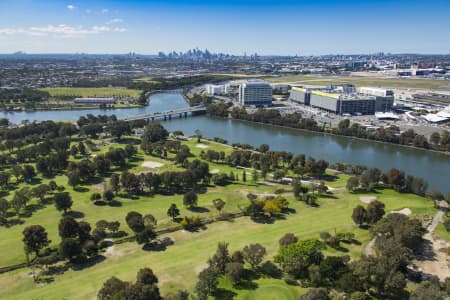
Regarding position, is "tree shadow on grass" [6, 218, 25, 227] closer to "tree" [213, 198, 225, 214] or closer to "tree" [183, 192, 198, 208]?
"tree" [183, 192, 198, 208]

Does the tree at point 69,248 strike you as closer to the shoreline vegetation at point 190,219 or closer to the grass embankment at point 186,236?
the shoreline vegetation at point 190,219

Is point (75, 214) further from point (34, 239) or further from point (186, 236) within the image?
point (186, 236)

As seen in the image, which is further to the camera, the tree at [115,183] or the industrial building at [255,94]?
the industrial building at [255,94]

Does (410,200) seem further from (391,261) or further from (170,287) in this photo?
(170,287)

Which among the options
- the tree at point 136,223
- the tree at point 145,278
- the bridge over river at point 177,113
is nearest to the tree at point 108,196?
the tree at point 136,223

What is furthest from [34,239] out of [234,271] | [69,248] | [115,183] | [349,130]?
[349,130]

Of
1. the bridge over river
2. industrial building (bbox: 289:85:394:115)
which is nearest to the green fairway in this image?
the bridge over river

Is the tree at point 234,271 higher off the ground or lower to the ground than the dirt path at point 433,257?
higher
